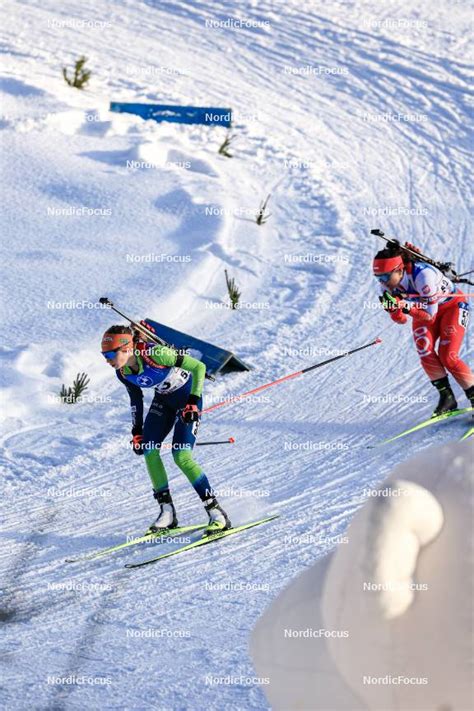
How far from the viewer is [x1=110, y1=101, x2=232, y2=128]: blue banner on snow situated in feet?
51.0

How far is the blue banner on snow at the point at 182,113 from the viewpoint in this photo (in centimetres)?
1553

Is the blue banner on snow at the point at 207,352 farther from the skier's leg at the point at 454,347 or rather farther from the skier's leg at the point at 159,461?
the skier's leg at the point at 159,461

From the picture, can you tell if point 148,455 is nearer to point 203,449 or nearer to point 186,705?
point 203,449

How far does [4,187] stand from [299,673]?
10.9 metres
